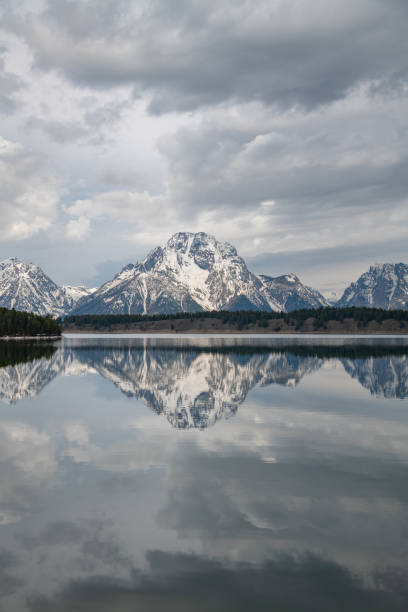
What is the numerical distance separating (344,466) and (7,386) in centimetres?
4424

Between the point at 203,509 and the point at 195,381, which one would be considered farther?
the point at 195,381

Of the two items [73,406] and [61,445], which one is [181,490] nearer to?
[61,445]

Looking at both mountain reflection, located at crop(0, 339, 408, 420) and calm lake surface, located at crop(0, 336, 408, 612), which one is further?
mountain reflection, located at crop(0, 339, 408, 420)

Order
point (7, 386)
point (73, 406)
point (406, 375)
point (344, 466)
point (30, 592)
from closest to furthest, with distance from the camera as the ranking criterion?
point (30, 592) → point (344, 466) → point (73, 406) → point (7, 386) → point (406, 375)

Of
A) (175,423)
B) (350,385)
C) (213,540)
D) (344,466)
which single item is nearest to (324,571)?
(213,540)

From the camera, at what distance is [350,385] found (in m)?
62.5

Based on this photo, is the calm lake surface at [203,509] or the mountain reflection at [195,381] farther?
the mountain reflection at [195,381]

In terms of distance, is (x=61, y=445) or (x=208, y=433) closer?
(x=61, y=445)

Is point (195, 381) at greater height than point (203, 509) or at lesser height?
lesser

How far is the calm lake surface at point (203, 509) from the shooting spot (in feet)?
44.3

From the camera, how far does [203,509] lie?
19.6 metres

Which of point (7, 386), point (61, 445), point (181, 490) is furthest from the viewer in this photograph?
point (7, 386)

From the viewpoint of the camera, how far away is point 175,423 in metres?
38.0

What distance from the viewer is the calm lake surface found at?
13.5 metres
